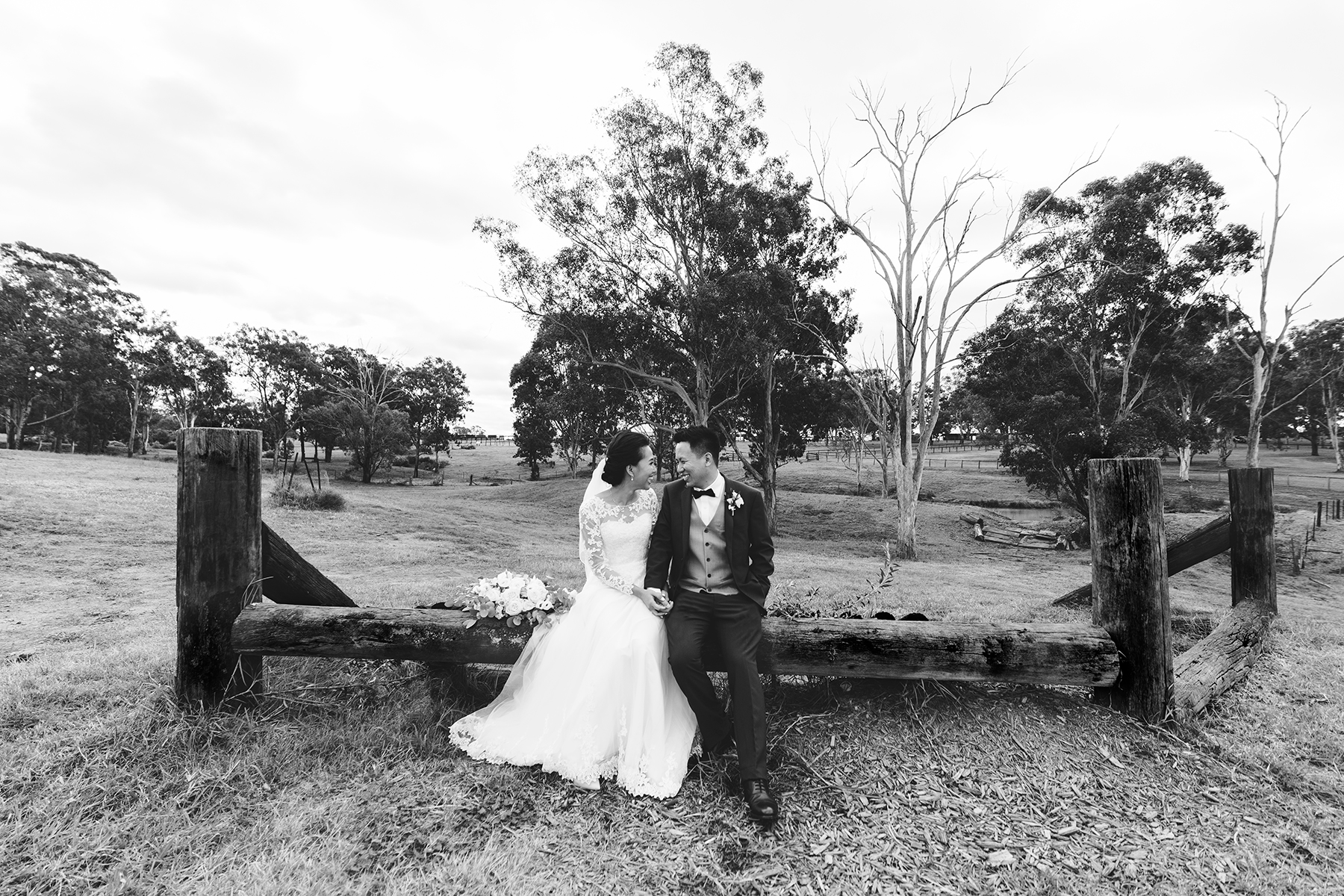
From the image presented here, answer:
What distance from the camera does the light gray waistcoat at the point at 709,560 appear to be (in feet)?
12.5

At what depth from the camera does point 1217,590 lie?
42.8 feet

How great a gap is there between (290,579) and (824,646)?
11.4ft

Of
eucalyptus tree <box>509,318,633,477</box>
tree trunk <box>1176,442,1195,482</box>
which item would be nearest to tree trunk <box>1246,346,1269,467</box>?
tree trunk <box>1176,442,1195,482</box>

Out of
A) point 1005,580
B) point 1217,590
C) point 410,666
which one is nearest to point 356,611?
point 410,666

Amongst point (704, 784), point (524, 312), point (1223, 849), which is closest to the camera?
point (1223, 849)

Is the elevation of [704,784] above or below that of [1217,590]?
above

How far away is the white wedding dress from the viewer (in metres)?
3.30

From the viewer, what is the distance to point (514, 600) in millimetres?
3689

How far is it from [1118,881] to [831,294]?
2145 centimetres

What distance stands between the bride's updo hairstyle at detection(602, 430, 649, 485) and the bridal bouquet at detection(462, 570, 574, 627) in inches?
33.1

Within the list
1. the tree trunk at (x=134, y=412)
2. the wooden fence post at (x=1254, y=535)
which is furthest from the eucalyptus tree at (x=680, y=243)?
the tree trunk at (x=134, y=412)

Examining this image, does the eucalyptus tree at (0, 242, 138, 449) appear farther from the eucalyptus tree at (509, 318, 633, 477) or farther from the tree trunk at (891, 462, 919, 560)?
the tree trunk at (891, 462, 919, 560)

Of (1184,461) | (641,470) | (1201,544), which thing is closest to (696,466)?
(641,470)

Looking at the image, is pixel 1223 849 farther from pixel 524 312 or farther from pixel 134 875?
pixel 524 312
